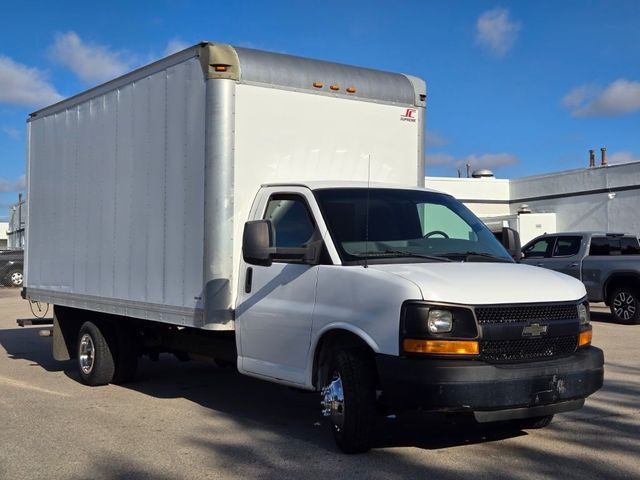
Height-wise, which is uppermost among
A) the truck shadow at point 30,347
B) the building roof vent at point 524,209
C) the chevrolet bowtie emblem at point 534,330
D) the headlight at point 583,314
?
the building roof vent at point 524,209

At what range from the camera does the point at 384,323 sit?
17.0 feet

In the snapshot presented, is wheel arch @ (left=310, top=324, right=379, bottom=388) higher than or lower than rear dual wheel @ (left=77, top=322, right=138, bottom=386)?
higher

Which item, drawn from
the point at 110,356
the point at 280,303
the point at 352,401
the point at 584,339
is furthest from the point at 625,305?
the point at 352,401

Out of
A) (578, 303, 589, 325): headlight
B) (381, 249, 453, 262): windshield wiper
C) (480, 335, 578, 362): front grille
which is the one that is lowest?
(480, 335, 578, 362): front grille

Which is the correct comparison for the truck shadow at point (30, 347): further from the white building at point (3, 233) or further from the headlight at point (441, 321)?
the white building at point (3, 233)

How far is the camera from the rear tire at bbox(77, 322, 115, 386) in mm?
8844

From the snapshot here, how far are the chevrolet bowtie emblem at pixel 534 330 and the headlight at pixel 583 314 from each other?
439 millimetres

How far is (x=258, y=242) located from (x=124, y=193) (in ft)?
9.24

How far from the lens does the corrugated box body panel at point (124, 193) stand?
273 inches

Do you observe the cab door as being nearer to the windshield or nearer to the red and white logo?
the windshield

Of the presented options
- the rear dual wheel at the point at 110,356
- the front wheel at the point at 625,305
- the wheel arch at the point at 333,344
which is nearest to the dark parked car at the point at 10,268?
the rear dual wheel at the point at 110,356

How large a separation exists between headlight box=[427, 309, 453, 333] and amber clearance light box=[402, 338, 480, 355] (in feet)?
0.27

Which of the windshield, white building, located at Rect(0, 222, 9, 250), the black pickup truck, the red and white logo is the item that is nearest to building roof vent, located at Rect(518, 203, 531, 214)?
the black pickup truck

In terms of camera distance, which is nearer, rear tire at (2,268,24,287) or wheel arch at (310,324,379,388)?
wheel arch at (310,324,379,388)
